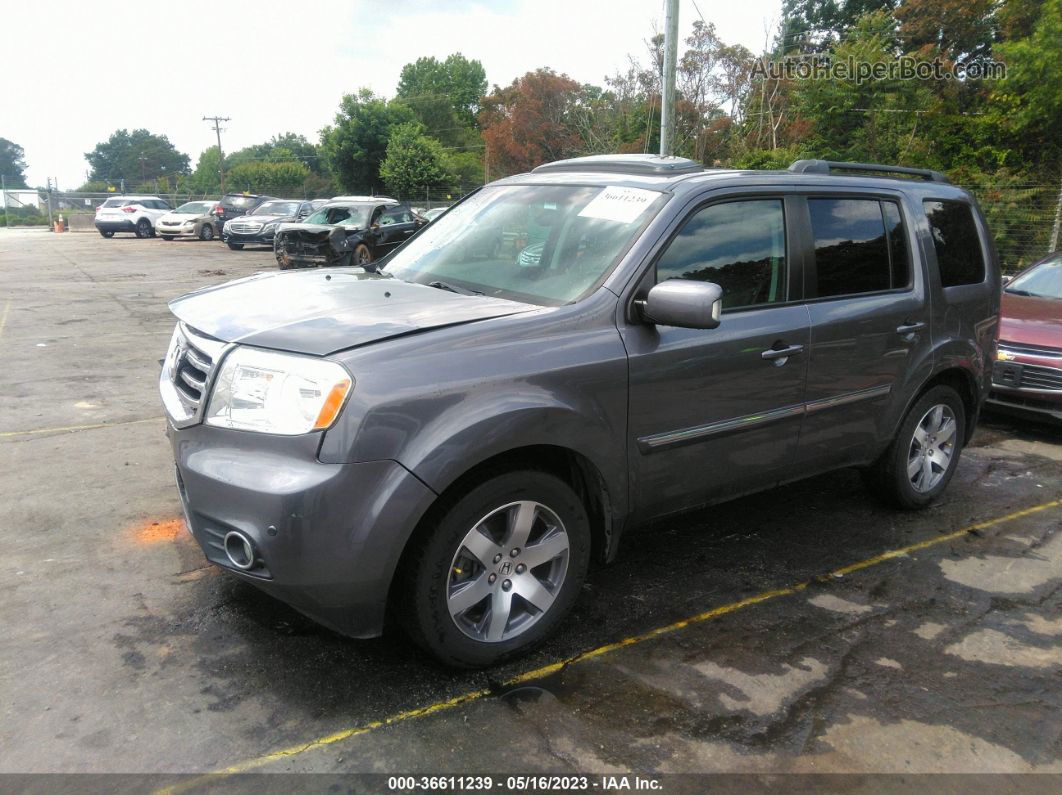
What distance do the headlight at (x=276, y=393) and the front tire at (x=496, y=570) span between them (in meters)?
0.53

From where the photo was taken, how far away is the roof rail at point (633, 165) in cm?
387

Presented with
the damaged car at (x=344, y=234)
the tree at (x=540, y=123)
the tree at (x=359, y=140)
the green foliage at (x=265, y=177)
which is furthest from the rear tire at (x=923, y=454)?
the green foliage at (x=265, y=177)

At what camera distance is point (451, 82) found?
3546 inches

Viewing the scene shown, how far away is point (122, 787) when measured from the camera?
96.3 inches

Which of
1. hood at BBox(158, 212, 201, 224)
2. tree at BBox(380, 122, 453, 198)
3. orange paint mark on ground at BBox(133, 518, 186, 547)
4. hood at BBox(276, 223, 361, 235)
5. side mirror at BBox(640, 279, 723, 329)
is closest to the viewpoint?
side mirror at BBox(640, 279, 723, 329)

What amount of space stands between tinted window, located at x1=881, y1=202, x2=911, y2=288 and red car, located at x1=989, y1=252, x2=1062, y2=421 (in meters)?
2.20

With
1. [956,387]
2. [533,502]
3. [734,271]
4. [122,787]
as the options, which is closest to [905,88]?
[956,387]

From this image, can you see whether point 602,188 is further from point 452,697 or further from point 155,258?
point 155,258

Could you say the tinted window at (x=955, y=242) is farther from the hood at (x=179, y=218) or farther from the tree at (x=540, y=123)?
the tree at (x=540, y=123)

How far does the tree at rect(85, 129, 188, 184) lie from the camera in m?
127

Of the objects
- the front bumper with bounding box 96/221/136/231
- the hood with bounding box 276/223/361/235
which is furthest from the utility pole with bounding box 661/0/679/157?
the front bumper with bounding box 96/221/136/231

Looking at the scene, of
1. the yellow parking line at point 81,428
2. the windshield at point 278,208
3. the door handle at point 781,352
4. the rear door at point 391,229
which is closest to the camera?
the door handle at point 781,352

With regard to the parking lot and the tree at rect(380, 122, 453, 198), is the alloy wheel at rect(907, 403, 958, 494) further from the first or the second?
the tree at rect(380, 122, 453, 198)

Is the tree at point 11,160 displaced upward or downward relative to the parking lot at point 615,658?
upward
